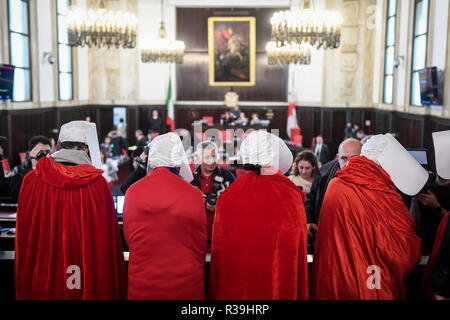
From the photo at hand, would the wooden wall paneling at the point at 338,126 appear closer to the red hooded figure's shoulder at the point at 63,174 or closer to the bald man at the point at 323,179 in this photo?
the bald man at the point at 323,179

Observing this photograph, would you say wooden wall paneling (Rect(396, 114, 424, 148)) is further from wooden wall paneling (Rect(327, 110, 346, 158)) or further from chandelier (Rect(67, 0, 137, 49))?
A: chandelier (Rect(67, 0, 137, 49))

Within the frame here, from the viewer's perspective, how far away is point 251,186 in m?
2.69

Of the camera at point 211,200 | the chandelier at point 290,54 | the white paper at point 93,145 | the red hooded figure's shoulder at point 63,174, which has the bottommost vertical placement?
the camera at point 211,200

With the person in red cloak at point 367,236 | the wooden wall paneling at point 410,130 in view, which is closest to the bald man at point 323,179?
the person in red cloak at point 367,236

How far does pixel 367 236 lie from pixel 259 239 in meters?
0.68

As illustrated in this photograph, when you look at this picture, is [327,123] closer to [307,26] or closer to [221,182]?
[307,26]

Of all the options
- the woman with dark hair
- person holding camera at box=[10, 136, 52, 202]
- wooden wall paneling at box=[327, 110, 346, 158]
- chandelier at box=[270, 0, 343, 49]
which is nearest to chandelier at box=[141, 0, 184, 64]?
chandelier at box=[270, 0, 343, 49]

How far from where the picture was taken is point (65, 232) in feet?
9.43

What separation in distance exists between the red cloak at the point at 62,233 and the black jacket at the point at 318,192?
204 centimetres

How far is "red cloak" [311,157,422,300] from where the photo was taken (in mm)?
2795

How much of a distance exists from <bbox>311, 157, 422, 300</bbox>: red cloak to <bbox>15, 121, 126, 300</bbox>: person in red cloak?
4.79 feet

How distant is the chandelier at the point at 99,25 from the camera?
882 cm

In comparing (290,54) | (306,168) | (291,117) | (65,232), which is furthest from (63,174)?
(291,117)
